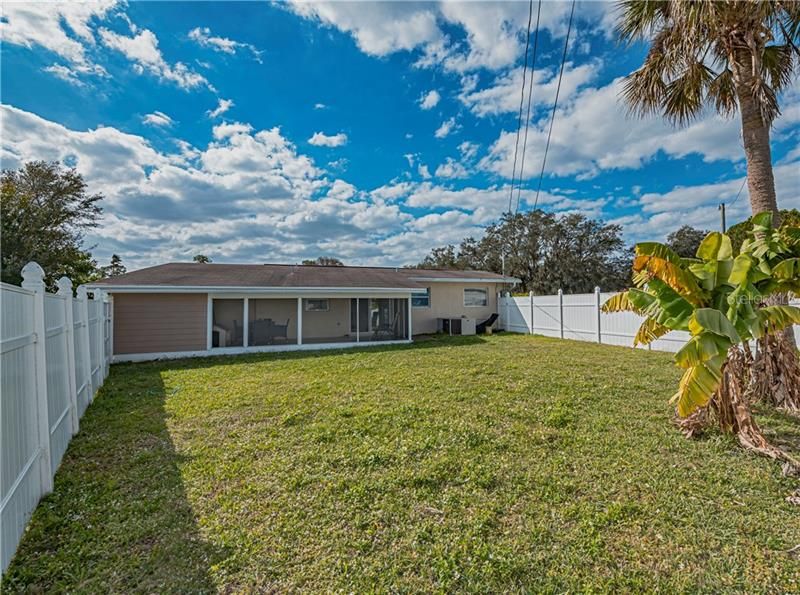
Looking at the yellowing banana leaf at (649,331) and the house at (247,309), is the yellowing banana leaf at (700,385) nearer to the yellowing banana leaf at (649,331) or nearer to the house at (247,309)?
the yellowing banana leaf at (649,331)

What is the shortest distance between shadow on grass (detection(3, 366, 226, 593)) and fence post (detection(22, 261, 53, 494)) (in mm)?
239

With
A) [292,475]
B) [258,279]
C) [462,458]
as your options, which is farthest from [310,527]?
[258,279]

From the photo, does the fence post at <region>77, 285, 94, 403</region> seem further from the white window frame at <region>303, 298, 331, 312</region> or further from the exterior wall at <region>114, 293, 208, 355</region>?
the white window frame at <region>303, 298, 331, 312</region>

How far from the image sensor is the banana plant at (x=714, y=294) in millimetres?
4141

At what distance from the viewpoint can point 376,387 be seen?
7250mm

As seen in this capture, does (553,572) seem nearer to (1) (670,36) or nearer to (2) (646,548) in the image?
(2) (646,548)

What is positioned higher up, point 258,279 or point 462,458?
point 258,279

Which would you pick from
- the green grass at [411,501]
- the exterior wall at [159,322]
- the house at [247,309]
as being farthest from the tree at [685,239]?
the exterior wall at [159,322]

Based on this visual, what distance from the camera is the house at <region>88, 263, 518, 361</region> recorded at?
1130 cm

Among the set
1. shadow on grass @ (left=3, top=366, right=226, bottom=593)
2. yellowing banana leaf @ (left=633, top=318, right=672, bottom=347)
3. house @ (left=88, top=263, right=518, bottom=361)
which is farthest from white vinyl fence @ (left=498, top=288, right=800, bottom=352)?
shadow on grass @ (left=3, top=366, right=226, bottom=593)

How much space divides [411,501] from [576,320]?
510 inches

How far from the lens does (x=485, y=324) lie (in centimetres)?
1836

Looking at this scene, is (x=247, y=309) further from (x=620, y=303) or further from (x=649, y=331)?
(x=649, y=331)

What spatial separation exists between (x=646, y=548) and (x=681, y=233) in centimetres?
4217
